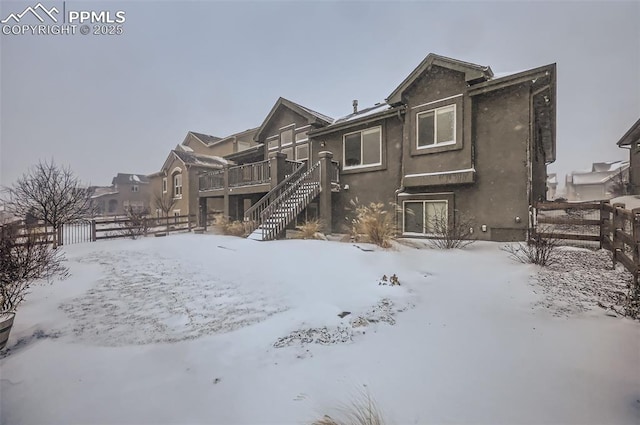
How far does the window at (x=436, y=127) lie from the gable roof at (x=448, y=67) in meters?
1.05

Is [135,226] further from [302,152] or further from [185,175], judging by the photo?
[302,152]

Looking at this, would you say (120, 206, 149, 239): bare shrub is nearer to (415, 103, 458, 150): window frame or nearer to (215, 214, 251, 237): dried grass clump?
(215, 214, 251, 237): dried grass clump

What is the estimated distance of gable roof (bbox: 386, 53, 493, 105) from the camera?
8.21 metres

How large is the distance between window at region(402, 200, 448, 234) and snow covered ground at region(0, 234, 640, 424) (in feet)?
15.1

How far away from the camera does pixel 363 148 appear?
11609 millimetres

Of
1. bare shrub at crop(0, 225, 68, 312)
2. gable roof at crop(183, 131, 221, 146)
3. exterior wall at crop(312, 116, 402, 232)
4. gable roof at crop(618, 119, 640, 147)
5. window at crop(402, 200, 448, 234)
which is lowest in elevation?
bare shrub at crop(0, 225, 68, 312)

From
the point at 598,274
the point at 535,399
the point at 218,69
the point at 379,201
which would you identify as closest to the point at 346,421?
the point at 535,399

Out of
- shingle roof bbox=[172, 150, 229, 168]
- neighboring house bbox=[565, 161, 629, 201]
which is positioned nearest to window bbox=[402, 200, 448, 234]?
shingle roof bbox=[172, 150, 229, 168]

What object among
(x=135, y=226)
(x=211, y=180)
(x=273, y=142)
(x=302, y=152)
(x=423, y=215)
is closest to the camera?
(x=423, y=215)

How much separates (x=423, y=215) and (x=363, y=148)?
4.10 meters

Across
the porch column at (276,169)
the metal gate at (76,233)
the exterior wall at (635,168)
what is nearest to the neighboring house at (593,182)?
the exterior wall at (635,168)

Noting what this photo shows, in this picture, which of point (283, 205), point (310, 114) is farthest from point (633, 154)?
point (283, 205)

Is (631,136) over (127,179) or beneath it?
beneath

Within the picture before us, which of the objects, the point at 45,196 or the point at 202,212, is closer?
the point at 45,196
